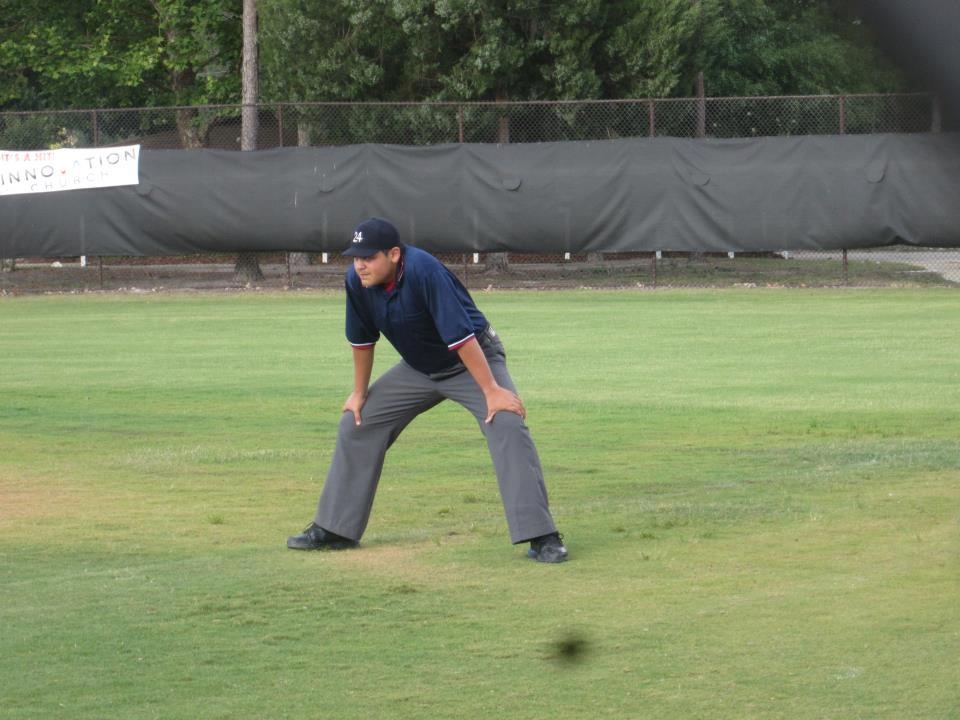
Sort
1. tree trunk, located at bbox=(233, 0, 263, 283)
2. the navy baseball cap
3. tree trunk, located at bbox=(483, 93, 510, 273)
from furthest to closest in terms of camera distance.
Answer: tree trunk, located at bbox=(483, 93, 510, 273) → tree trunk, located at bbox=(233, 0, 263, 283) → the navy baseball cap

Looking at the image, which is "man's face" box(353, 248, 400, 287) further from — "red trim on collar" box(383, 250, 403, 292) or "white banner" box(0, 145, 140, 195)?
"white banner" box(0, 145, 140, 195)

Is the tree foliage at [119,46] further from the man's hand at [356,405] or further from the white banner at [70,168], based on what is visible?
the man's hand at [356,405]

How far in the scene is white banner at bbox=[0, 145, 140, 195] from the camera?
2484cm

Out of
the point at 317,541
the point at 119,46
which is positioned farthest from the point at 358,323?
the point at 119,46

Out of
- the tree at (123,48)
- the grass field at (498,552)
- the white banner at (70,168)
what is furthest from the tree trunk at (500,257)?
the grass field at (498,552)

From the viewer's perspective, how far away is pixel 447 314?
6098 mm

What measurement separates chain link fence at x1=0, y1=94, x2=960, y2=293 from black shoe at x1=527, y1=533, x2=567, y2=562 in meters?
18.4

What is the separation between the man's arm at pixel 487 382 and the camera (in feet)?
20.3

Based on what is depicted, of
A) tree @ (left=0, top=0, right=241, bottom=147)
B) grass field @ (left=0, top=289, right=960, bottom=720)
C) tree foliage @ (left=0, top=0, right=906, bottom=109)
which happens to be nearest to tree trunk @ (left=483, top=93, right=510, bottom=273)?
tree foliage @ (left=0, top=0, right=906, bottom=109)

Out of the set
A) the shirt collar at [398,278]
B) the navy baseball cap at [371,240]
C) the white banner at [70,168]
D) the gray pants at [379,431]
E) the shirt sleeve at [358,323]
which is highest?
the white banner at [70,168]

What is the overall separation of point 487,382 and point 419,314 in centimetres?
→ 43

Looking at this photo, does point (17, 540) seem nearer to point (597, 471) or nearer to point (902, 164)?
point (597, 471)

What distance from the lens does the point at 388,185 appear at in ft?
80.2

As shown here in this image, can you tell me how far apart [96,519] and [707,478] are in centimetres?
361
